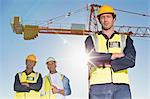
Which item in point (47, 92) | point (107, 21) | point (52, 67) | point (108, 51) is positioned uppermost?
point (107, 21)

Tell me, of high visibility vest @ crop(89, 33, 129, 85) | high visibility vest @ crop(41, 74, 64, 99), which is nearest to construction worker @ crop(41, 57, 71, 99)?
high visibility vest @ crop(41, 74, 64, 99)

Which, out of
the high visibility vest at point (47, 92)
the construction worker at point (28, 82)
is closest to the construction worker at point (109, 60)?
the construction worker at point (28, 82)

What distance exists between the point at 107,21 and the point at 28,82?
140 inches

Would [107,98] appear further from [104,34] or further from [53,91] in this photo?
[53,91]

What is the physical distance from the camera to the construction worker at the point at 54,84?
860cm

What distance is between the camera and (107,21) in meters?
4.77

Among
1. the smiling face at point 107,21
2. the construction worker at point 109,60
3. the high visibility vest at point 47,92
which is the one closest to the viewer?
the construction worker at point 109,60

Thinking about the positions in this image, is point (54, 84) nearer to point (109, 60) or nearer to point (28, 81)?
point (28, 81)

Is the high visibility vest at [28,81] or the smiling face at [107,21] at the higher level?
the smiling face at [107,21]

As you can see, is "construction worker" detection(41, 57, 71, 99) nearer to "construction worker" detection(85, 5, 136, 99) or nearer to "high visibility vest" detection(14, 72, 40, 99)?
"high visibility vest" detection(14, 72, 40, 99)

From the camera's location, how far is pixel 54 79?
880 cm

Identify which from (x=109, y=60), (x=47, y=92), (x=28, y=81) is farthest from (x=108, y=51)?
(x=47, y=92)

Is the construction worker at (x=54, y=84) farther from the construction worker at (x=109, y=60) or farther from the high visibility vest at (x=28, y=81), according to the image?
the construction worker at (x=109, y=60)

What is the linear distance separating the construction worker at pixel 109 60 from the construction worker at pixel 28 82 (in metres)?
3.18
